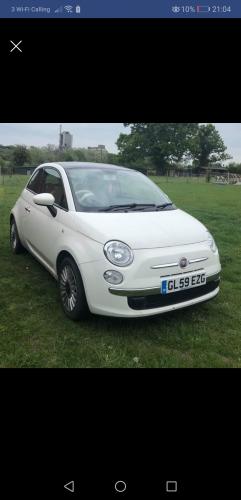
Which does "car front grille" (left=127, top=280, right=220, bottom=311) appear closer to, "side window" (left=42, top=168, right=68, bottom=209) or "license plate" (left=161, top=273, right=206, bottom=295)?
"license plate" (left=161, top=273, right=206, bottom=295)

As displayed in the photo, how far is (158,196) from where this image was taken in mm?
3840

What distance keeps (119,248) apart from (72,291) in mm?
698

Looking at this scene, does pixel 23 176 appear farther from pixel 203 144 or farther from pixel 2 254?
pixel 203 144

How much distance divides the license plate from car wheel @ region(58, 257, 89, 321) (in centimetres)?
73

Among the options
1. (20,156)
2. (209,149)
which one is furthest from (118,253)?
(209,149)

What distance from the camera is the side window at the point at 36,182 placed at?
14.4 feet

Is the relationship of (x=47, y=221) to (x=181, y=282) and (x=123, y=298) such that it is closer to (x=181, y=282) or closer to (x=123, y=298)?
(x=123, y=298)

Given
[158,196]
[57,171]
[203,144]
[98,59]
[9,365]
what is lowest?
[9,365]

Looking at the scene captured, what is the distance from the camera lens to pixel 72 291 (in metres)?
→ 3.08

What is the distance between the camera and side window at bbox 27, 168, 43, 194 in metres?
4.39
